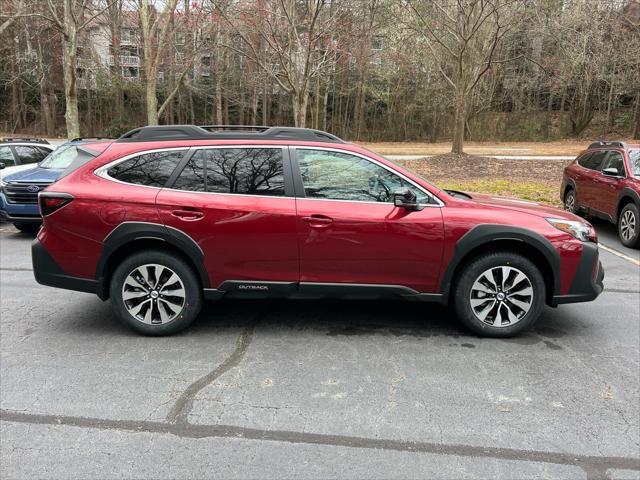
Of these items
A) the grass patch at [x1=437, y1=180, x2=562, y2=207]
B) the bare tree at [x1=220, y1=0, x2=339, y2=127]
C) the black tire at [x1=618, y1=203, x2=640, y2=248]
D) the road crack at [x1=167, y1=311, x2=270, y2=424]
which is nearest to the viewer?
the road crack at [x1=167, y1=311, x2=270, y2=424]

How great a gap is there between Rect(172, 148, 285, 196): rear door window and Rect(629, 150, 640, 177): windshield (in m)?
6.98

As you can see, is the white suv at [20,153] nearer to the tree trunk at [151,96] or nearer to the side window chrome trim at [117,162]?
the tree trunk at [151,96]

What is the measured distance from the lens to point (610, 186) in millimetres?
9039

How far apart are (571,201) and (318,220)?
8.32 meters

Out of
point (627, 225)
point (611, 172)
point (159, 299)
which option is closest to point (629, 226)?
point (627, 225)

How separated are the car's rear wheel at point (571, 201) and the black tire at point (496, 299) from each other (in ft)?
22.7

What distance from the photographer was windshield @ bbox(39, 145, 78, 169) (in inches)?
396

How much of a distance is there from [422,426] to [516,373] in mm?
1121

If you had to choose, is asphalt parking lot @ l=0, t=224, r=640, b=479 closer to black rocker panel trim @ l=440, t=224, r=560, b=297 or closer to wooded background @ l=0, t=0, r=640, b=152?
black rocker panel trim @ l=440, t=224, r=560, b=297

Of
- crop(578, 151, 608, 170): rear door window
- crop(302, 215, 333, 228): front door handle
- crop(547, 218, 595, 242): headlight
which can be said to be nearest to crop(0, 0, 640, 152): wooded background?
crop(578, 151, 608, 170): rear door window

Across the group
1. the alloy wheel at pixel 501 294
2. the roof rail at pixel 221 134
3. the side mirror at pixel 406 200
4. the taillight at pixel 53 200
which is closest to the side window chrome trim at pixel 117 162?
the roof rail at pixel 221 134

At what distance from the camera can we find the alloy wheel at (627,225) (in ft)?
27.5

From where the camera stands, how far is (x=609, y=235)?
9.64 meters

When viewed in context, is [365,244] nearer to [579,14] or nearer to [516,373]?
[516,373]
